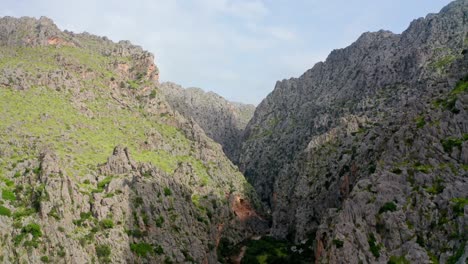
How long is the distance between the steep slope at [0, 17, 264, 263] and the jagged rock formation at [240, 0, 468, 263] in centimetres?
2791

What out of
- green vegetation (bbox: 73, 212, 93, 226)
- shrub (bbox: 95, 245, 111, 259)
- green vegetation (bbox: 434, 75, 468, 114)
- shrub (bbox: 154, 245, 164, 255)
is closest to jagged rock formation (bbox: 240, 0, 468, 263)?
green vegetation (bbox: 434, 75, 468, 114)

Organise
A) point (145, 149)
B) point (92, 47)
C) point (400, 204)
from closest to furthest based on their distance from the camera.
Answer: point (400, 204)
point (145, 149)
point (92, 47)

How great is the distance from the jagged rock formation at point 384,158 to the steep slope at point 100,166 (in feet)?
91.6

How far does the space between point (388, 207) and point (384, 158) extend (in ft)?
48.5

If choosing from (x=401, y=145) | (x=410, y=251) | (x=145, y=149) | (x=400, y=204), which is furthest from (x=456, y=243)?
(x=145, y=149)

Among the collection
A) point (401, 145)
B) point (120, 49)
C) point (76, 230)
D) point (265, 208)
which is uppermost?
point (120, 49)

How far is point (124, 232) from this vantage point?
275ft

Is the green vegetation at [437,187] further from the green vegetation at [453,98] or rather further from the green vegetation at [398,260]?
the green vegetation at [453,98]

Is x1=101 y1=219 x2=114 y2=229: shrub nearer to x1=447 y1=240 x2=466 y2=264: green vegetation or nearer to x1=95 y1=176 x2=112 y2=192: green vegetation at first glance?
x1=95 y1=176 x2=112 y2=192: green vegetation

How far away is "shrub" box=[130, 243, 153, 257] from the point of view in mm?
82312

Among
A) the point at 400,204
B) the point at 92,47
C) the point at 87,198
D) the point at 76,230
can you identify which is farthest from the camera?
the point at 92,47

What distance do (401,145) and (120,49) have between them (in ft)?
366

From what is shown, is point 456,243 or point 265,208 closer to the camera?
point 456,243

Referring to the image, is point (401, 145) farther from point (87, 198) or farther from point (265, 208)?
point (265, 208)
